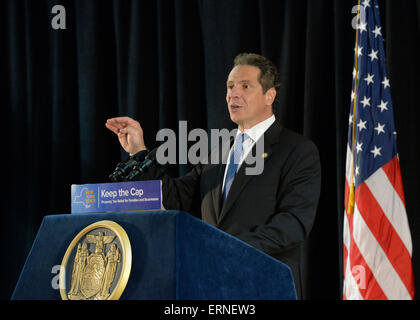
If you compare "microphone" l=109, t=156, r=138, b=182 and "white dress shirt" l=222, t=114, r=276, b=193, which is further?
"white dress shirt" l=222, t=114, r=276, b=193

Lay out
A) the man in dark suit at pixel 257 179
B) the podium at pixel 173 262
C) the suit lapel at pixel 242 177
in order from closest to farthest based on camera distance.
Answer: the podium at pixel 173 262 < the man in dark suit at pixel 257 179 < the suit lapel at pixel 242 177

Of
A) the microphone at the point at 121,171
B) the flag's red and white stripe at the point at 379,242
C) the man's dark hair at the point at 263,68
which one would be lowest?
the flag's red and white stripe at the point at 379,242

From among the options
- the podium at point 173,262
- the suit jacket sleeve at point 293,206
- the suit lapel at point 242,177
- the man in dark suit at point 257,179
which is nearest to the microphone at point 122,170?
the podium at point 173,262

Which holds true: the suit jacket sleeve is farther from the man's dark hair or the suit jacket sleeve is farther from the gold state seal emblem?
the gold state seal emblem

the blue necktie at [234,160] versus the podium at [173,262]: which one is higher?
the blue necktie at [234,160]

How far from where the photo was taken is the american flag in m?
2.59

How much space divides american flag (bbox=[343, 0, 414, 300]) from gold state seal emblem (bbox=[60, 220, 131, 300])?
1.75 metres

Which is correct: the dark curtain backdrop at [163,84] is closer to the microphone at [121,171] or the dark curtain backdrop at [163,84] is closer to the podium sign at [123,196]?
the microphone at [121,171]

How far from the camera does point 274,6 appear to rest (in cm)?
334

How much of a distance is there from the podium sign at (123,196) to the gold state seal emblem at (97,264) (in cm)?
12

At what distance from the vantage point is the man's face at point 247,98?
2.40 m

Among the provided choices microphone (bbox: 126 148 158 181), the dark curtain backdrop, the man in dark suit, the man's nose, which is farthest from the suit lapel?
the dark curtain backdrop

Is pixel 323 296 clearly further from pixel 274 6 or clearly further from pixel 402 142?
pixel 274 6
